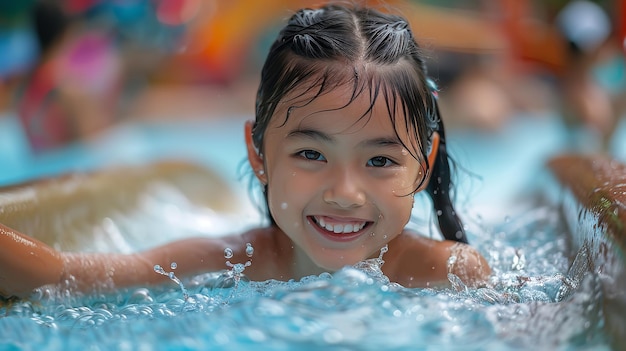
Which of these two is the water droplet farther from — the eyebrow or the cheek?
the eyebrow

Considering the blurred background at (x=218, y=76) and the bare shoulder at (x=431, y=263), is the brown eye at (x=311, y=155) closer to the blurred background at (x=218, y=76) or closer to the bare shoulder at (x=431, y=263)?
the bare shoulder at (x=431, y=263)

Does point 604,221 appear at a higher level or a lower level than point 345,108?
lower

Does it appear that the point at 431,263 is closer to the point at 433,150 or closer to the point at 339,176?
the point at 433,150

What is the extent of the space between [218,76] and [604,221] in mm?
5673

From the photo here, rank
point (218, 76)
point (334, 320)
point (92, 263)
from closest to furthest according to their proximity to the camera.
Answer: point (334, 320)
point (92, 263)
point (218, 76)

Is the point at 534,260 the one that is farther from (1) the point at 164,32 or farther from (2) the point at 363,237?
(1) the point at 164,32

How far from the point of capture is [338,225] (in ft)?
5.59

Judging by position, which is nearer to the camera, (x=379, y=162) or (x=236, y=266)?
(x=379, y=162)

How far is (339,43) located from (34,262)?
851mm

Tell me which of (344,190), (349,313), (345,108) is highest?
(345,108)

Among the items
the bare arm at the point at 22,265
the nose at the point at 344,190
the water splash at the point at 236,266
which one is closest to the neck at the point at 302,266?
the water splash at the point at 236,266

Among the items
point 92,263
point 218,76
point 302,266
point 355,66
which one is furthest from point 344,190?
A: point 218,76

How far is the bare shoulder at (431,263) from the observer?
1928 mm

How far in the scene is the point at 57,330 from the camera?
1.46 metres
